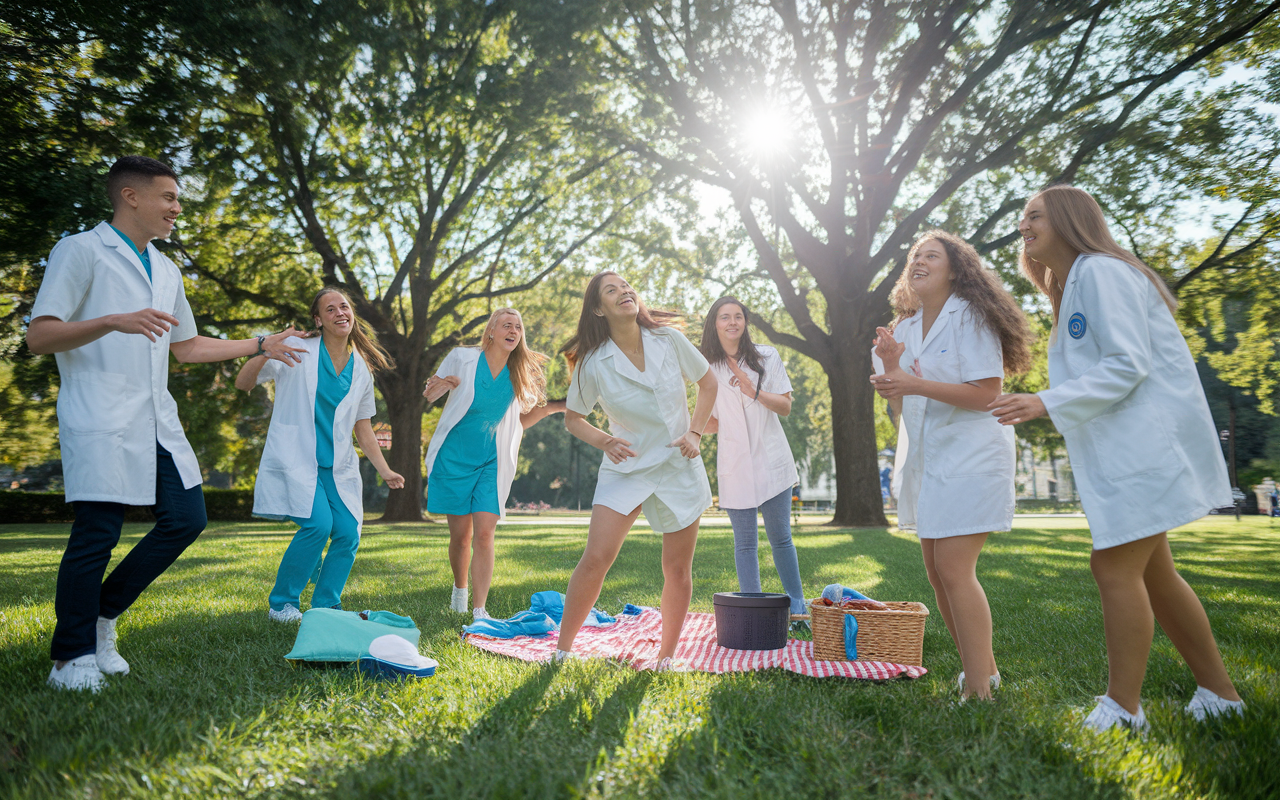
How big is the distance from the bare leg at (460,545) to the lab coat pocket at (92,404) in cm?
A: 258

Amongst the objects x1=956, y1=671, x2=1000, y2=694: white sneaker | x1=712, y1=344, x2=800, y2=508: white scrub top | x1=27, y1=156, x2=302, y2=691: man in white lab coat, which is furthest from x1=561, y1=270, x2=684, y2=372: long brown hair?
x1=956, y1=671, x2=1000, y2=694: white sneaker

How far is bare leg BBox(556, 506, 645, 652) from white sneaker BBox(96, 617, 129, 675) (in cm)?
209

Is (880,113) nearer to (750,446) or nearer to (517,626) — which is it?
(750,446)

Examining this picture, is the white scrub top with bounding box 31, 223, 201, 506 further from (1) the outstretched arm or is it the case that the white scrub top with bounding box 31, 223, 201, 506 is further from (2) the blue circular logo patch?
(2) the blue circular logo patch

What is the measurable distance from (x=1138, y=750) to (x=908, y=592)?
474 centimetres

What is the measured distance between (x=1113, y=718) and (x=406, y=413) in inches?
788

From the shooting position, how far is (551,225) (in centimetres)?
2189

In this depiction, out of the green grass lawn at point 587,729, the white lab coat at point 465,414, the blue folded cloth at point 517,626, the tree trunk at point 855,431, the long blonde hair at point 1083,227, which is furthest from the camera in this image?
the tree trunk at point 855,431

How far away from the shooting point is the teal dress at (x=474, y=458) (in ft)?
18.6

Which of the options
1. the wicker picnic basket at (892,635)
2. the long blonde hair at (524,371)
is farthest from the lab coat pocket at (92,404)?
the wicker picnic basket at (892,635)

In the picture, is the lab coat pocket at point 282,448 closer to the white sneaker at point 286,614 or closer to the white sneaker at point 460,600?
the white sneaker at point 286,614

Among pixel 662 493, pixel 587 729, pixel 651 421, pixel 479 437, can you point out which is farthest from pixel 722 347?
pixel 587 729

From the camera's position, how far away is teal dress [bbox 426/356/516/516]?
5.66m

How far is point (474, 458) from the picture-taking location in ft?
18.7
